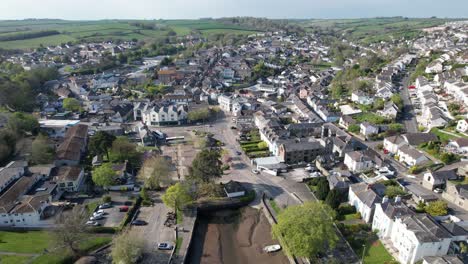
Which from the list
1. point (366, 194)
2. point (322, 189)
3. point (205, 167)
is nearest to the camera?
point (366, 194)

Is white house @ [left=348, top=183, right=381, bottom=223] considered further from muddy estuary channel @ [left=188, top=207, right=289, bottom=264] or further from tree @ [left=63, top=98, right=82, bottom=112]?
tree @ [left=63, top=98, right=82, bottom=112]

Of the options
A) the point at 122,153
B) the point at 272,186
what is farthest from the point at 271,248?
the point at 122,153

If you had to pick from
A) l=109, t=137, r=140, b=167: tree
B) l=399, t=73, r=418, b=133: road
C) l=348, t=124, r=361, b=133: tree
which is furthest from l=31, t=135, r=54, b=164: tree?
l=399, t=73, r=418, b=133: road

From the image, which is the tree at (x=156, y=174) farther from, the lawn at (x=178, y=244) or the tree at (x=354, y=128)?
the tree at (x=354, y=128)

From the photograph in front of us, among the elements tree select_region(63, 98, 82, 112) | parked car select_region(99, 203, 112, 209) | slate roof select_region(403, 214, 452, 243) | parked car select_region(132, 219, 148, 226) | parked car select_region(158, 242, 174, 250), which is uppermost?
tree select_region(63, 98, 82, 112)

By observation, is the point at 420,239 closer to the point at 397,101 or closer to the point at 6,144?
the point at 397,101

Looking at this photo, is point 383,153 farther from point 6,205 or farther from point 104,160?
point 6,205
